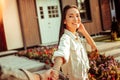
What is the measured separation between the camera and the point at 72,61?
78.0 inches

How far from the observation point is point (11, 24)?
37.9 ft

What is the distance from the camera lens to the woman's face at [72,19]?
75.9 inches

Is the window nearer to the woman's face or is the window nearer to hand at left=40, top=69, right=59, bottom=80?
the woman's face

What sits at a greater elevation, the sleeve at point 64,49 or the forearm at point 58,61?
the sleeve at point 64,49

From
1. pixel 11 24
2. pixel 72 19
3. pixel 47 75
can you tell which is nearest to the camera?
pixel 47 75

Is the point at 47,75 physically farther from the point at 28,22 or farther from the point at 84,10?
Result: the point at 84,10

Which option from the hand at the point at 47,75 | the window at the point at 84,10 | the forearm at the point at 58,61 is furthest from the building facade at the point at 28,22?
the hand at the point at 47,75

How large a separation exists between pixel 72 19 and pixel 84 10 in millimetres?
13584

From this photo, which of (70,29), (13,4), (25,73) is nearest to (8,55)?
(13,4)

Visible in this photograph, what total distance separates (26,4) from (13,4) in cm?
66

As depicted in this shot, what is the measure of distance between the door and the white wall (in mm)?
1341

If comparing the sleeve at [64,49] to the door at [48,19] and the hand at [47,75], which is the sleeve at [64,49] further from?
the door at [48,19]

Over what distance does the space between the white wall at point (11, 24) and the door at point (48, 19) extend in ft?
4.40

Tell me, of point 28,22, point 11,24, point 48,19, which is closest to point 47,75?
point 11,24
